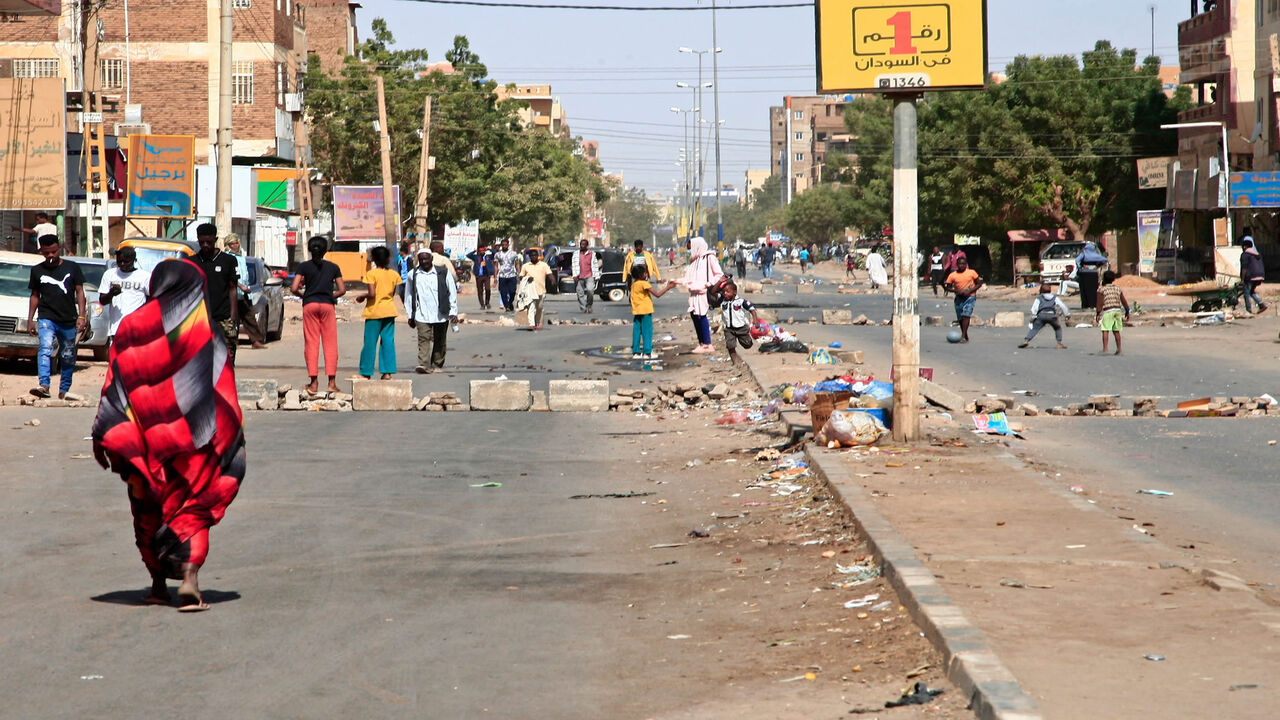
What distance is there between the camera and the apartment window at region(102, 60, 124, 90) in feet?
214

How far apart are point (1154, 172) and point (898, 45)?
52.1 metres

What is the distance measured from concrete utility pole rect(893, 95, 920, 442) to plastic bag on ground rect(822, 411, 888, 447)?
199 millimetres

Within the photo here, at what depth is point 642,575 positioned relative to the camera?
7.66 m

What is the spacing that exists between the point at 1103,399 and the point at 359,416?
769 centimetres

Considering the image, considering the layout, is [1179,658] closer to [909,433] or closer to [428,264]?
[909,433]

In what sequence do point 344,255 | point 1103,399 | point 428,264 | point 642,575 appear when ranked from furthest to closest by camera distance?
point 344,255 < point 428,264 < point 1103,399 < point 642,575

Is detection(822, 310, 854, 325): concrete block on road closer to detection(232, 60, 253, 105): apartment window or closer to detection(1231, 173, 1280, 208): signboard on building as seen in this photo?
detection(1231, 173, 1280, 208): signboard on building

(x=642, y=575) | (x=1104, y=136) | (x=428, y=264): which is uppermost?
(x=1104, y=136)

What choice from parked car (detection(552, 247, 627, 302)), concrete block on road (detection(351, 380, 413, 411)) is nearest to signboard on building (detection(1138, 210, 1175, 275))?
parked car (detection(552, 247, 627, 302))

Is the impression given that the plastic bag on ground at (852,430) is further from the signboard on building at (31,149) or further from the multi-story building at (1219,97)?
the multi-story building at (1219,97)

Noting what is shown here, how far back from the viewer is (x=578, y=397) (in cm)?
1680

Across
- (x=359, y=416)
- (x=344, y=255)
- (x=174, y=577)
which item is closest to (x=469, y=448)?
(x=359, y=416)

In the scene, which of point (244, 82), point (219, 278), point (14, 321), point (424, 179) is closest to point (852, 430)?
point (219, 278)

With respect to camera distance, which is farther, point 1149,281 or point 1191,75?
point 1191,75
